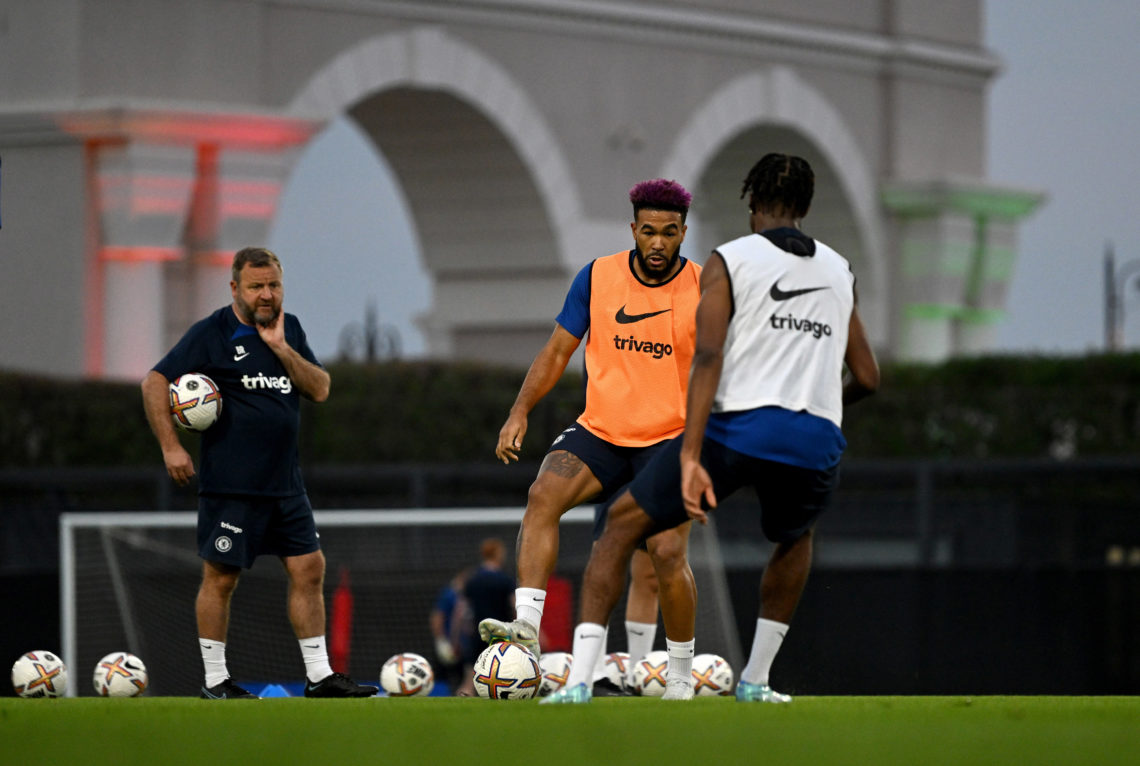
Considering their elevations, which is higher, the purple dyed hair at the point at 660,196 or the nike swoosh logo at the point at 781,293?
the purple dyed hair at the point at 660,196

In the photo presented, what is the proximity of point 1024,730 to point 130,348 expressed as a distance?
16718mm

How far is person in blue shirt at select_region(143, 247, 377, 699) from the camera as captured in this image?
27.7 feet

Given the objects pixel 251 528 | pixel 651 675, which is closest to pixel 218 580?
pixel 251 528

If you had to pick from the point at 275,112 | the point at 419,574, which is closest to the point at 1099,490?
the point at 419,574

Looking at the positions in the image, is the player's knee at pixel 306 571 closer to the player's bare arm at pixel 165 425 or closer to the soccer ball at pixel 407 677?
the player's bare arm at pixel 165 425

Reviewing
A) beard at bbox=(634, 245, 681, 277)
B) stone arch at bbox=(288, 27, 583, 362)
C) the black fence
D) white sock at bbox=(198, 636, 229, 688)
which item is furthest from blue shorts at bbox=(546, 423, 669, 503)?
stone arch at bbox=(288, 27, 583, 362)

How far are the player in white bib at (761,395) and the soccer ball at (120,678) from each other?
3.10 m

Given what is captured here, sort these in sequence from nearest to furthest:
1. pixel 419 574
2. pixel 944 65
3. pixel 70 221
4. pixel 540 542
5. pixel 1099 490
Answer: pixel 540 542 → pixel 419 574 → pixel 1099 490 → pixel 70 221 → pixel 944 65

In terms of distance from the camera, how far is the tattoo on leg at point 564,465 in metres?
7.91

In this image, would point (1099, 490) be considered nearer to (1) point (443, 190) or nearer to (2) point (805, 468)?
(1) point (443, 190)

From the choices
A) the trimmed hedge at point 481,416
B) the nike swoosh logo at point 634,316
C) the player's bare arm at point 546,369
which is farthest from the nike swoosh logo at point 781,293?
the trimmed hedge at point 481,416

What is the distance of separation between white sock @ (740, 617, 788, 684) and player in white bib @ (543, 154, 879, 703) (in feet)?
0.51

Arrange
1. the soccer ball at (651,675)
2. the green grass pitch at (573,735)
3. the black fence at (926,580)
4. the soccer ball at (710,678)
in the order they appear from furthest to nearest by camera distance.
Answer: the black fence at (926,580)
the soccer ball at (710,678)
the soccer ball at (651,675)
the green grass pitch at (573,735)

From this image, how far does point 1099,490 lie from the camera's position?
20031 millimetres
